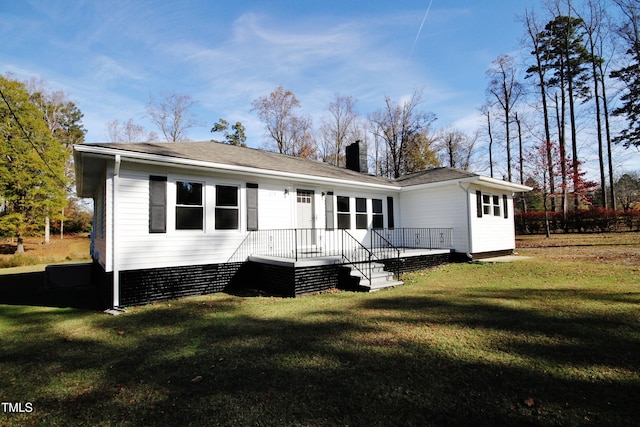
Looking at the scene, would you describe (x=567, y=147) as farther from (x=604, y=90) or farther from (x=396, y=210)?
(x=396, y=210)

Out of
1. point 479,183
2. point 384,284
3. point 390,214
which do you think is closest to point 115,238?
point 384,284

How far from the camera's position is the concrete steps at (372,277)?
25.1ft

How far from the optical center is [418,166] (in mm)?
29297

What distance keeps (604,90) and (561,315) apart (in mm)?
27854

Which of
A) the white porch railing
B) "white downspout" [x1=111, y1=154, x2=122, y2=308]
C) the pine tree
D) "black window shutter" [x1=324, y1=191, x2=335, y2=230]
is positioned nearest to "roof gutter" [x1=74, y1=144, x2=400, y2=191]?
"white downspout" [x1=111, y1=154, x2=122, y2=308]

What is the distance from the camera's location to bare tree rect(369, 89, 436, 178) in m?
27.6

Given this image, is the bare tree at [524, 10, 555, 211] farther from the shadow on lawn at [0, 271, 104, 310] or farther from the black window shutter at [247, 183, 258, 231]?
the shadow on lawn at [0, 271, 104, 310]

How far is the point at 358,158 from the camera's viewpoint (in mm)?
15516

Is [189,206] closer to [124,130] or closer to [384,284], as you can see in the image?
[384,284]

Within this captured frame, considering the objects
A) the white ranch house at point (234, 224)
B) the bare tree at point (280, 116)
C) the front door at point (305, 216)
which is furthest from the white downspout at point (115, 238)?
the bare tree at point (280, 116)

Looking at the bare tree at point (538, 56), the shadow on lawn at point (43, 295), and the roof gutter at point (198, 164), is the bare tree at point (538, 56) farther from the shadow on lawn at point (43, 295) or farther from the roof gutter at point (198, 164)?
the shadow on lawn at point (43, 295)

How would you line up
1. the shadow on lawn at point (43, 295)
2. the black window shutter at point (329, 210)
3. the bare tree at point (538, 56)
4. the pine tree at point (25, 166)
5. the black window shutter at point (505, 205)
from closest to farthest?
the shadow on lawn at point (43, 295)
the black window shutter at point (329, 210)
the black window shutter at point (505, 205)
the pine tree at point (25, 166)
the bare tree at point (538, 56)

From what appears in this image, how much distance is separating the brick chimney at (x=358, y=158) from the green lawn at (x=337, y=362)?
974 cm

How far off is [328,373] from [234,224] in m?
5.74
